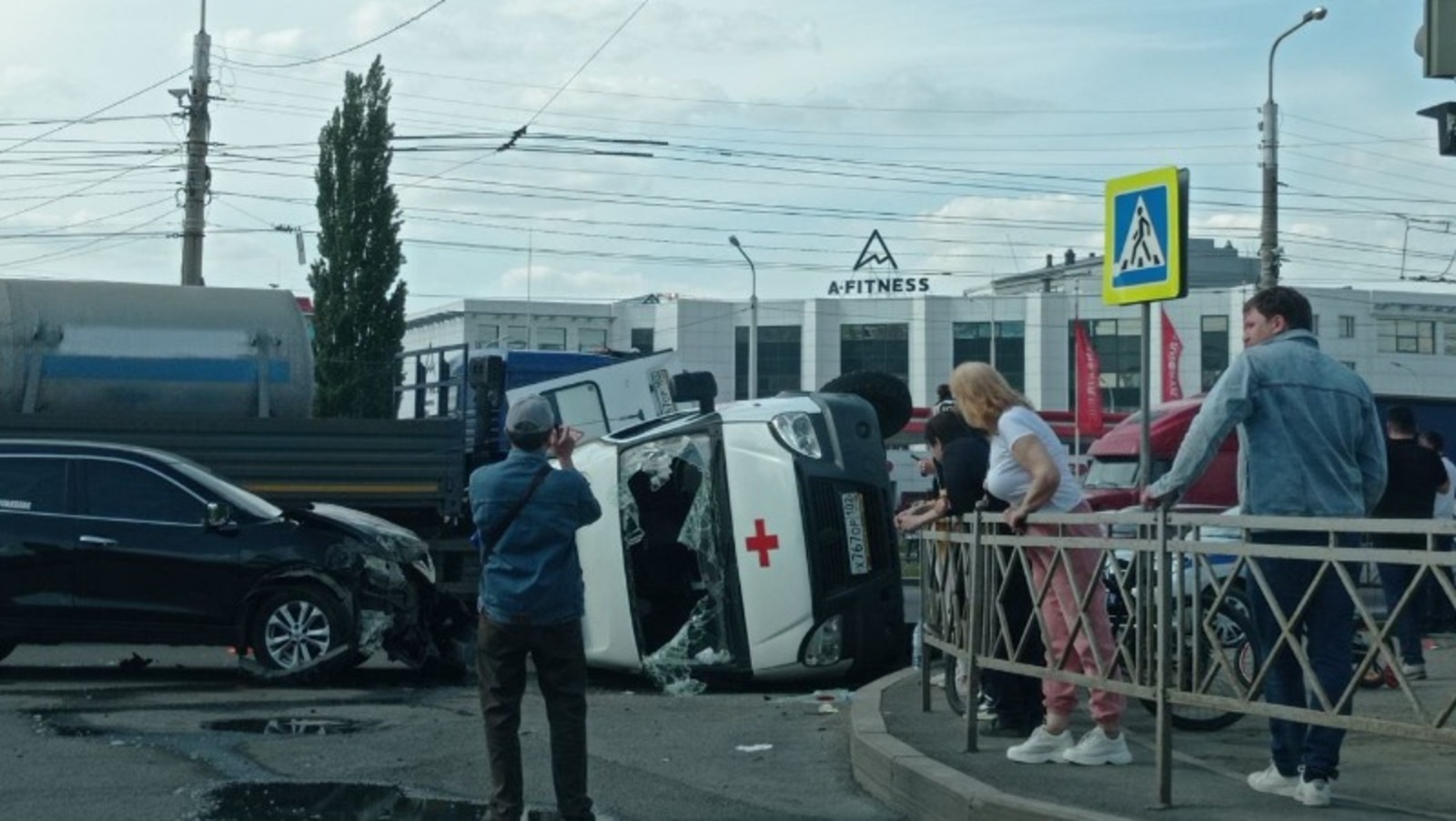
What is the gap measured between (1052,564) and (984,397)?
1016mm

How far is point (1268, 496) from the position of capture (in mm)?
7141

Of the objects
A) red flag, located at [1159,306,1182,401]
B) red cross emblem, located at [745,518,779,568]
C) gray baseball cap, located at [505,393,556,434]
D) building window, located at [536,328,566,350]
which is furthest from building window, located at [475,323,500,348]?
gray baseball cap, located at [505,393,556,434]

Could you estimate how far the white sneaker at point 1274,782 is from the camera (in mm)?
7289

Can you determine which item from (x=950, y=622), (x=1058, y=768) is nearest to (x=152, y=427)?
(x=950, y=622)

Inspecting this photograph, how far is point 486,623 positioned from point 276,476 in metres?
11.3

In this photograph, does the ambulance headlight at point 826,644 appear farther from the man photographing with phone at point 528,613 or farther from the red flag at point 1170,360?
the red flag at point 1170,360

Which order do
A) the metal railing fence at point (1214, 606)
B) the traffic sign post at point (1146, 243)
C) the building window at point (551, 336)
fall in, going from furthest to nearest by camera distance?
the building window at point (551, 336)
the traffic sign post at point (1146, 243)
the metal railing fence at point (1214, 606)

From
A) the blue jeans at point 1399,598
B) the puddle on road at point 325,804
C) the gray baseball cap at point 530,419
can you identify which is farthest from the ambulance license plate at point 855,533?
the blue jeans at point 1399,598

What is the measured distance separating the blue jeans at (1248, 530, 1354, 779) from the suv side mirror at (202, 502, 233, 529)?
806cm

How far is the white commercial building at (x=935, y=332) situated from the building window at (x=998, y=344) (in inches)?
2.4

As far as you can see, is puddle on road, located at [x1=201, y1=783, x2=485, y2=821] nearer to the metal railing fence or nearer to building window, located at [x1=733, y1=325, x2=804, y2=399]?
the metal railing fence

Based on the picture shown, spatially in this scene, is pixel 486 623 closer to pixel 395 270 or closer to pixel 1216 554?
pixel 1216 554

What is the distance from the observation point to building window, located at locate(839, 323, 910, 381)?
92312 mm

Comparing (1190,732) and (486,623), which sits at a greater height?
(486,623)
